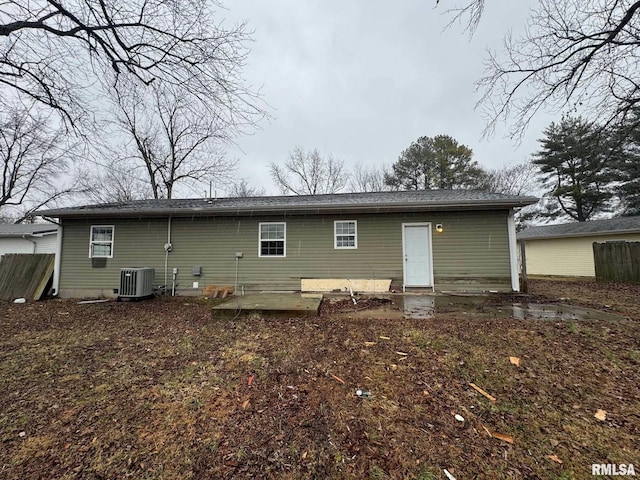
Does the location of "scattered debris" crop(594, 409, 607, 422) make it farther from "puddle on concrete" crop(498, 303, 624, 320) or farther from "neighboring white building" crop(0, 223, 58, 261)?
"neighboring white building" crop(0, 223, 58, 261)

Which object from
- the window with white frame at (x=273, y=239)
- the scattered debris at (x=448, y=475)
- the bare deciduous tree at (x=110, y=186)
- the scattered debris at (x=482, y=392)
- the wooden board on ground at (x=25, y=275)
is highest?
the bare deciduous tree at (x=110, y=186)

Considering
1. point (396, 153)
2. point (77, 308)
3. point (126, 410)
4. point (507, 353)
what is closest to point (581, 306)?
point (507, 353)

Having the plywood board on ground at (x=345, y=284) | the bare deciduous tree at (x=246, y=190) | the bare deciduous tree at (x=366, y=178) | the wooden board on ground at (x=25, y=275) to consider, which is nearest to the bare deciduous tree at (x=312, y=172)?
the bare deciduous tree at (x=366, y=178)

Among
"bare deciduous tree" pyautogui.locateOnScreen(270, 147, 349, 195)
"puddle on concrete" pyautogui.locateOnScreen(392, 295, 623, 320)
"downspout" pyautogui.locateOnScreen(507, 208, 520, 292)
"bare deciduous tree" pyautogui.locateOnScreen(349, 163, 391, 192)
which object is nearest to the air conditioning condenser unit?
"puddle on concrete" pyautogui.locateOnScreen(392, 295, 623, 320)

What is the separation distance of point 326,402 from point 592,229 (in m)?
17.5

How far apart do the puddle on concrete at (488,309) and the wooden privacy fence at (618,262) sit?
7.56m

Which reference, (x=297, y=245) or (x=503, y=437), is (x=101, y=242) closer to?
(x=297, y=245)

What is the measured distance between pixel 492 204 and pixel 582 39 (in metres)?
3.74

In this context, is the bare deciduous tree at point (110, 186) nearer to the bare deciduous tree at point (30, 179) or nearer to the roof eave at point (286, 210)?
the bare deciduous tree at point (30, 179)

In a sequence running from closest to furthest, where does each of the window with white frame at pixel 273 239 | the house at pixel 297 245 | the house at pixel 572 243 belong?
the house at pixel 297 245 < the window with white frame at pixel 273 239 < the house at pixel 572 243

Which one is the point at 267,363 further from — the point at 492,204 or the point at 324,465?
the point at 492,204

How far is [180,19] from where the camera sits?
15.9 feet

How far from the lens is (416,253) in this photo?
26.3 feet

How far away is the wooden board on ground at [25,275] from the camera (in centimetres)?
852
